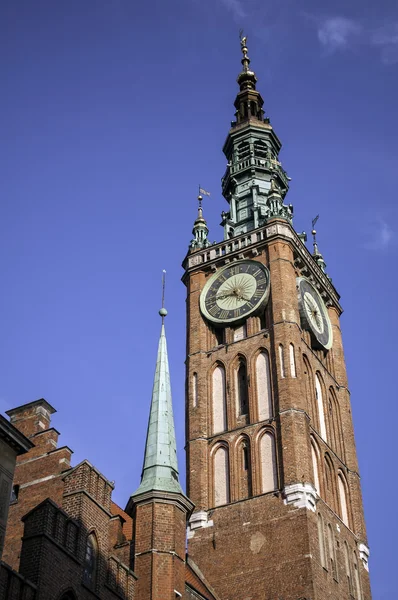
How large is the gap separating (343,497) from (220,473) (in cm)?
454

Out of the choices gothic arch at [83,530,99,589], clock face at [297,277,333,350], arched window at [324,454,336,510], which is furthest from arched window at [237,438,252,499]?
gothic arch at [83,530,99,589]

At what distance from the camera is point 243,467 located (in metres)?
33.6

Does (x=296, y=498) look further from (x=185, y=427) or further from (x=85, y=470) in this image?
(x=85, y=470)

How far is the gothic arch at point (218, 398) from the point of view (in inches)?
1395

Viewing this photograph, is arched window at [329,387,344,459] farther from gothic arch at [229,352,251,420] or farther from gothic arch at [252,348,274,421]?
gothic arch at [229,352,251,420]

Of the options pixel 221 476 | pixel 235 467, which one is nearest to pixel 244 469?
pixel 235 467

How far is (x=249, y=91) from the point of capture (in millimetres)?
50719

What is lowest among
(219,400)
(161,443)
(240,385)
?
(161,443)

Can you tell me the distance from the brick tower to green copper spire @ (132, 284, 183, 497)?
25.4ft

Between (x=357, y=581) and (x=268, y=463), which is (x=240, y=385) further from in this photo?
(x=357, y=581)

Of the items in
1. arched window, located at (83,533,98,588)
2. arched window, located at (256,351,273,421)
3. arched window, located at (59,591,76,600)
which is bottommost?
arched window, located at (59,591,76,600)

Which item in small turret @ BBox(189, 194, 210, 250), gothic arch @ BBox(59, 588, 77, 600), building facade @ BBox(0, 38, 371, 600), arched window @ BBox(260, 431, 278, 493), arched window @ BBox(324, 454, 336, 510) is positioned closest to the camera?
gothic arch @ BBox(59, 588, 77, 600)

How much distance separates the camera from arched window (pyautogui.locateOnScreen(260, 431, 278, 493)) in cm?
3247

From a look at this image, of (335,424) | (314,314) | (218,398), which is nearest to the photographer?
(218,398)
